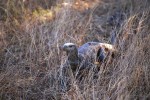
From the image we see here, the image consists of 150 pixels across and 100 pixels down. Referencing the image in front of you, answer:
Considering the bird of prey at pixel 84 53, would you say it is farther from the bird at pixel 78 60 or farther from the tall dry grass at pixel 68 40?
the tall dry grass at pixel 68 40

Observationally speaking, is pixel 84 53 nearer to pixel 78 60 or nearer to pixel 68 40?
pixel 78 60

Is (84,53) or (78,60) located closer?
(78,60)

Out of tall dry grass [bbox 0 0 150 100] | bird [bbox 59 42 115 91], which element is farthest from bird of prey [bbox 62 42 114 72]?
tall dry grass [bbox 0 0 150 100]

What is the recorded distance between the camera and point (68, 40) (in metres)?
4.31

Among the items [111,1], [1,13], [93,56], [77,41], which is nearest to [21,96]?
[93,56]

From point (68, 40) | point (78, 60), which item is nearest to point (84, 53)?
point (78, 60)

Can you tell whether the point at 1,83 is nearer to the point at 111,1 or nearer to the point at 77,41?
the point at 77,41

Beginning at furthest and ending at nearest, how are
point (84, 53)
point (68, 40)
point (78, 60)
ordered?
point (68, 40)
point (84, 53)
point (78, 60)

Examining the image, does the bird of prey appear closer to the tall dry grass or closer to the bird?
the bird

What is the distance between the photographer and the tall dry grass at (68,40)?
3227 mm

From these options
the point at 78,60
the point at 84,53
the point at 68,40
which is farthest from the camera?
the point at 68,40

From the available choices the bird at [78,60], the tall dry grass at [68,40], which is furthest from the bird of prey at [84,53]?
the tall dry grass at [68,40]

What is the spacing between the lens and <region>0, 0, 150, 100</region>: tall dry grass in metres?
3.23

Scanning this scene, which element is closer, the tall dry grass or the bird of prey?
the tall dry grass
